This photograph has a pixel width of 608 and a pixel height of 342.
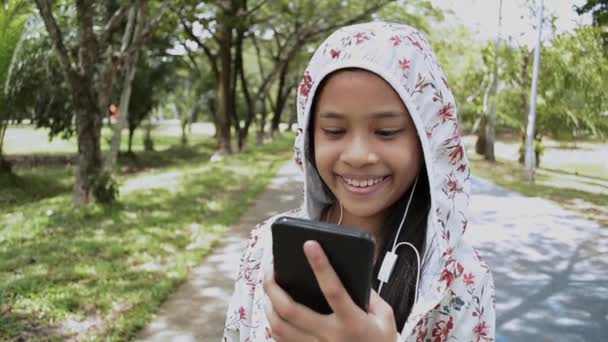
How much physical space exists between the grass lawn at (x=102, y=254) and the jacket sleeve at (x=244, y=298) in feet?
8.09

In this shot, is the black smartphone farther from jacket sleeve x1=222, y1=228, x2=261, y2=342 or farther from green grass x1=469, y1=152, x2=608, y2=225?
green grass x1=469, y1=152, x2=608, y2=225

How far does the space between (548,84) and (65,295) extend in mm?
12267

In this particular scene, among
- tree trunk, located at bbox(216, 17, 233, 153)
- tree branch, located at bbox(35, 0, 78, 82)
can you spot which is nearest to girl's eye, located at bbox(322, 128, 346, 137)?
tree branch, located at bbox(35, 0, 78, 82)

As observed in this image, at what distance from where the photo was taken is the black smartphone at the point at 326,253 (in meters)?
0.83

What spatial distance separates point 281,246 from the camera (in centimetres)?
89

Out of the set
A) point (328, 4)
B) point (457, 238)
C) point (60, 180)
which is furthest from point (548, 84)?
point (457, 238)

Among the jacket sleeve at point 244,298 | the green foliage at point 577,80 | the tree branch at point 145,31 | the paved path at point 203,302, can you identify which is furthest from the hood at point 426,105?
the green foliage at point 577,80

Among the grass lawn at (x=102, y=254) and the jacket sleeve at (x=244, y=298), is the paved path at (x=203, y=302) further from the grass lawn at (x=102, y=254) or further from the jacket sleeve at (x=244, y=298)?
the jacket sleeve at (x=244, y=298)

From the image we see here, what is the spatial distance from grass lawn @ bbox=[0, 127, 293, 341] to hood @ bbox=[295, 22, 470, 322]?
2.93m

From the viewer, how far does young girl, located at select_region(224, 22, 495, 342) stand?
3.71ft

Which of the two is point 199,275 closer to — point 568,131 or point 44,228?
point 44,228

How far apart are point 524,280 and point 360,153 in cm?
440

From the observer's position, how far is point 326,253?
2.74 feet

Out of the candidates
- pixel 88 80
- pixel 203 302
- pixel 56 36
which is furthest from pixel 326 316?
pixel 88 80
